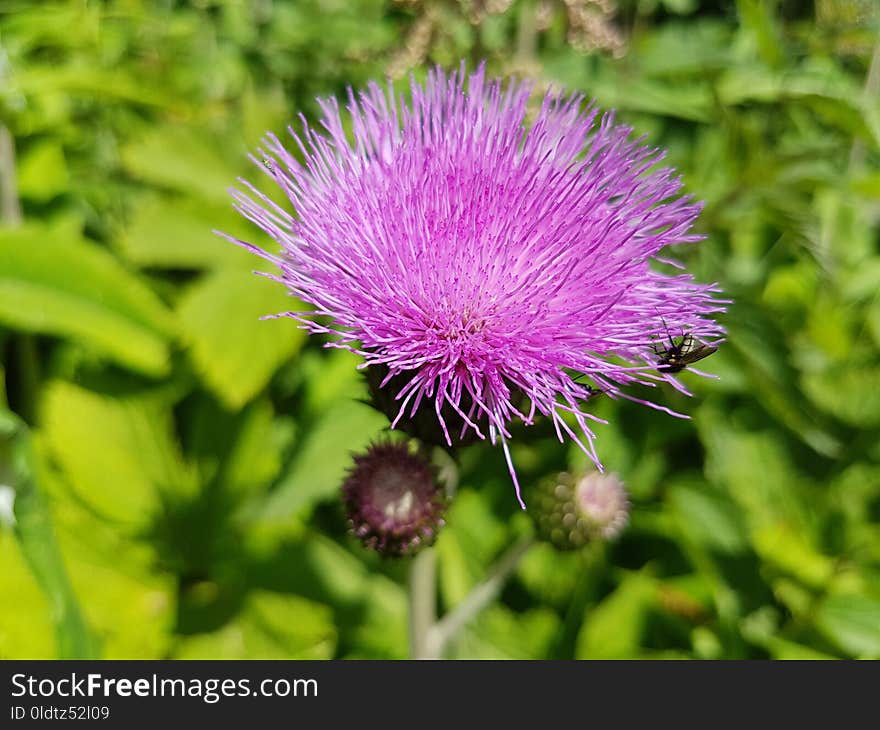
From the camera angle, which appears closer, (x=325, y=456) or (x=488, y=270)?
(x=488, y=270)

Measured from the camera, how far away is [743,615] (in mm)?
1985

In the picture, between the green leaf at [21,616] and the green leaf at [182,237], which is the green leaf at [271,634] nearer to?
the green leaf at [21,616]

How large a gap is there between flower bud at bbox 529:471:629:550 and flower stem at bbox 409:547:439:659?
334 mm

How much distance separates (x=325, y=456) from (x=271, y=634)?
879mm

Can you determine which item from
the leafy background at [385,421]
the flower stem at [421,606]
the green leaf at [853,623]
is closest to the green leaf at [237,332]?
the leafy background at [385,421]

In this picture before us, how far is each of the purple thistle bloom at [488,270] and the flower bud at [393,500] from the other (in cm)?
19

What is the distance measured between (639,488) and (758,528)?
0.38m

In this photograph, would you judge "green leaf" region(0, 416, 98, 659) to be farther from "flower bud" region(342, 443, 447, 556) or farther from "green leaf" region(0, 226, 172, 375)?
"flower bud" region(342, 443, 447, 556)

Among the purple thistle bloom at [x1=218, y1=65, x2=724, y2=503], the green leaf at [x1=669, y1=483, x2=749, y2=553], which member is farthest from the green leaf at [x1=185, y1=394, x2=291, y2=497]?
the green leaf at [x1=669, y1=483, x2=749, y2=553]

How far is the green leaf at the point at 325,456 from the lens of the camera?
1740 millimetres

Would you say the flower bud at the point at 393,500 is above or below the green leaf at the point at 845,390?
below

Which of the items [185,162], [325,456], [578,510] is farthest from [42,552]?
[185,162]

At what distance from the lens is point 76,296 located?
208 cm

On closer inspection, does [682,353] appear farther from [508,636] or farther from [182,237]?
[182,237]
